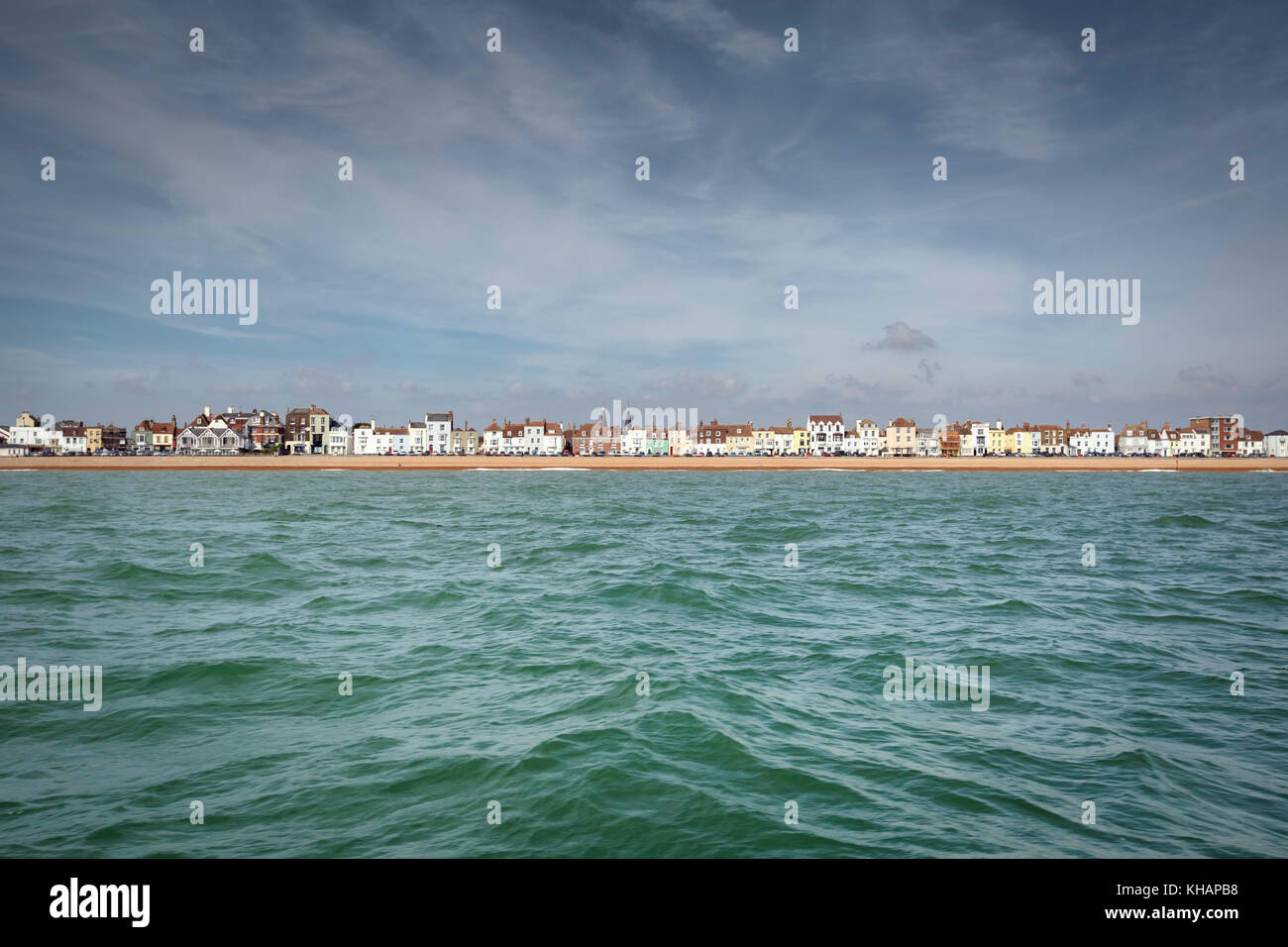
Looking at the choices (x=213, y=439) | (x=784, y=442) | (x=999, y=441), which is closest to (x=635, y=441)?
(x=784, y=442)

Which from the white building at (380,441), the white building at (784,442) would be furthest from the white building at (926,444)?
the white building at (380,441)

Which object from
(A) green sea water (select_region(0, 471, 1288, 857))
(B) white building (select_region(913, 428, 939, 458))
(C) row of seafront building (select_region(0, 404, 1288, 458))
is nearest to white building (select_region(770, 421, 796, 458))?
(C) row of seafront building (select_region(0, 404, 1288, 458))

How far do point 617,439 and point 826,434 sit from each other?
5133cm

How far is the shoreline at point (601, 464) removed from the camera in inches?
4441

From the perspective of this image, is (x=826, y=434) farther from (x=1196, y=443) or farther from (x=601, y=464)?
(x=1196, y=443)

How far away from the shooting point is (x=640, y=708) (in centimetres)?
995

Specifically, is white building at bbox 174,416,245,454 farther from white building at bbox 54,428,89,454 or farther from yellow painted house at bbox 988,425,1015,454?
yellow painted house at bbox 988,425,1015,454

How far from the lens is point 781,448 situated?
169 metres

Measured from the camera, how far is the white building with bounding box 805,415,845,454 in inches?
6516

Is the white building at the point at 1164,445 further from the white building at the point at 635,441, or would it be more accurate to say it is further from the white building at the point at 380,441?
the white building at the point at 380,441

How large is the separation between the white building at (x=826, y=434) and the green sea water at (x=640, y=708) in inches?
5656
